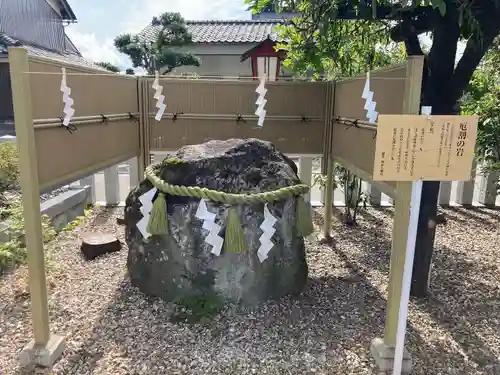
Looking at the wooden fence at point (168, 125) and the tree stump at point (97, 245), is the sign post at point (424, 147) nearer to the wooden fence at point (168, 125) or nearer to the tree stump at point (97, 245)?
the wooden fence at point (168, 125)

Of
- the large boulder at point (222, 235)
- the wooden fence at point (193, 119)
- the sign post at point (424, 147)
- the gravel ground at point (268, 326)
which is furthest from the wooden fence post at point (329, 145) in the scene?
the sign post at point (424, 147)

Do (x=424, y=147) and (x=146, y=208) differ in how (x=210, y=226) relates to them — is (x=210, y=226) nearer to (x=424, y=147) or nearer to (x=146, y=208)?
(x=146, y=208)

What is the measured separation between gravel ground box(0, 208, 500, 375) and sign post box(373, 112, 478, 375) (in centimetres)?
112

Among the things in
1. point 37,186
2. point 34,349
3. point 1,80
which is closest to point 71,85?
point 37,186

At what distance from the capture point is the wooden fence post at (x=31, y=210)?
2004 mm

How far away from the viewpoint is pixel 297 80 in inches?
167

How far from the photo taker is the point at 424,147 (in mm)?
1886

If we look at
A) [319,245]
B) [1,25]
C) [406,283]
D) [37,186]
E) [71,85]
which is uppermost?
[1,25]

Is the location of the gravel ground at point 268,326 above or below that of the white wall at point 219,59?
below

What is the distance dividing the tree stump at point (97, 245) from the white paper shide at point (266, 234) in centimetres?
181

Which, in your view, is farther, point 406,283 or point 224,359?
point 224,359

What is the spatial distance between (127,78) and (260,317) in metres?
2.46

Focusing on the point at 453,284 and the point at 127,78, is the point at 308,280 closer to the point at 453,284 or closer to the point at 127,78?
the point at 453,284

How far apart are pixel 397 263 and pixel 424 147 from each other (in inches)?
27.5
